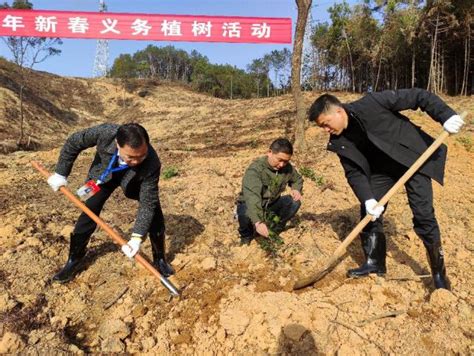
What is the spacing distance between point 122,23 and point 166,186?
184 inches

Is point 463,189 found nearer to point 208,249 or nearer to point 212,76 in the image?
point 208,249

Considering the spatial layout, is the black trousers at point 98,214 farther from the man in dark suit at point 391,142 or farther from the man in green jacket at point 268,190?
the man in dark suit at point 391,142

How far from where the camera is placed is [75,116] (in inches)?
866

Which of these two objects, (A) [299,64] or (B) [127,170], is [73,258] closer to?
(B) [127,170]

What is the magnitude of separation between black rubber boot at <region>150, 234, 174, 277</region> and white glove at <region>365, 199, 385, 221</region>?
169 cm

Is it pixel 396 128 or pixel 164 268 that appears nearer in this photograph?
pixel 396 128

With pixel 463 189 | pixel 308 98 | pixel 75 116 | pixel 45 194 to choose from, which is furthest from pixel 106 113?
pixel 463 189

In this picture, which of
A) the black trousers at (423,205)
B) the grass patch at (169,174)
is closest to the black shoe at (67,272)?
the black trousers at (423,205)

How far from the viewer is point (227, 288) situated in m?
3.28

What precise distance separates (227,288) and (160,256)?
69 centimetres

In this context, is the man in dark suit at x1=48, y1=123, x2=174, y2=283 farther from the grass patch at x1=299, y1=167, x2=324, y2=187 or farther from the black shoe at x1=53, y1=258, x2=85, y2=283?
the grass patch at x1=299, y1=167, x2=324, y2=187

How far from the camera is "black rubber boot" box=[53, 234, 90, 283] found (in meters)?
3.42

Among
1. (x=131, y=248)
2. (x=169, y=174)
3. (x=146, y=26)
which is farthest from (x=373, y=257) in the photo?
(x=146, y=26)

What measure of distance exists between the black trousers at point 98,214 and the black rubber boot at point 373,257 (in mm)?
1599
